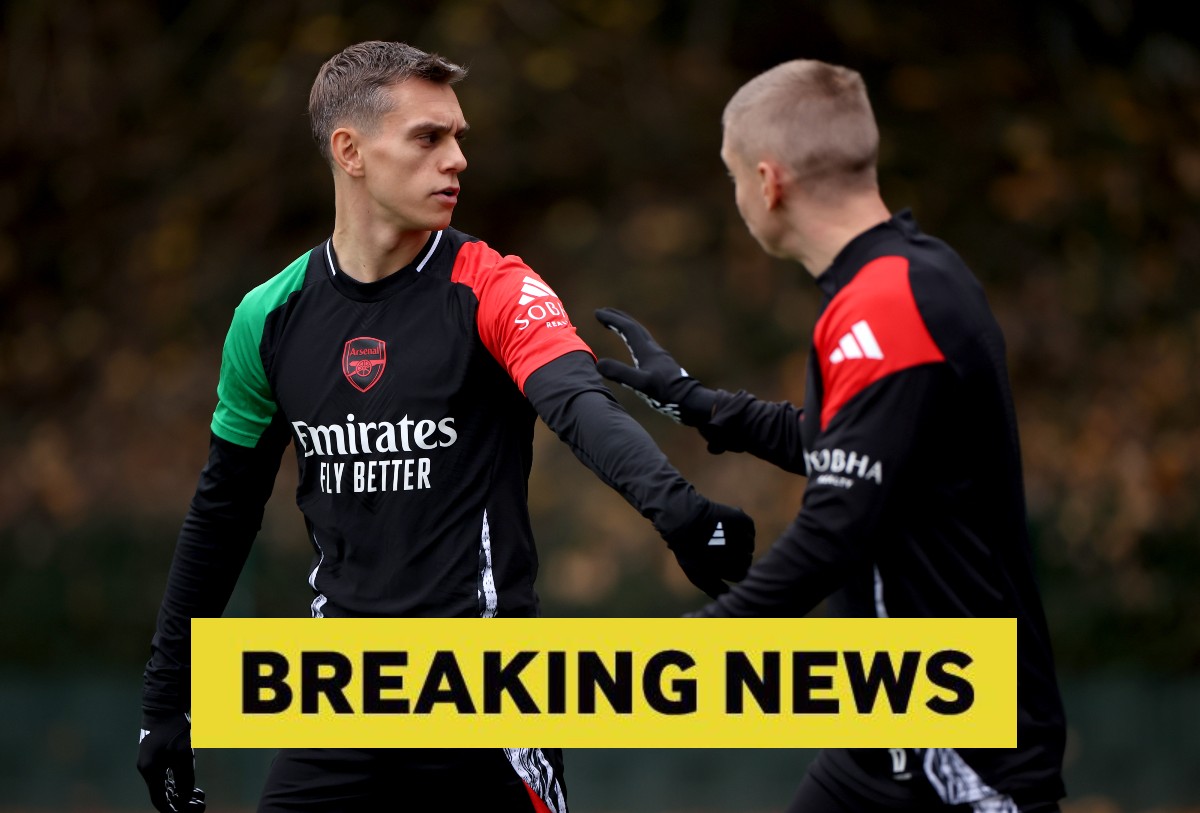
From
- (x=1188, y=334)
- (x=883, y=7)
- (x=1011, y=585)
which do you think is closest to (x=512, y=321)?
(x=1011, y=585)

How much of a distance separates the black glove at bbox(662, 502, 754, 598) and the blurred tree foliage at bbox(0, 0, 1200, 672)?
7.59 m

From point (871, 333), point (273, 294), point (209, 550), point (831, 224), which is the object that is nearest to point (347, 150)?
point (273, 294)

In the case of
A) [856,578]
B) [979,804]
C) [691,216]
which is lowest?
[979,804]

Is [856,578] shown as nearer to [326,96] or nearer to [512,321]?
[512,321]

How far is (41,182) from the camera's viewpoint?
1346cm

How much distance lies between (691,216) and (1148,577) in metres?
4.91

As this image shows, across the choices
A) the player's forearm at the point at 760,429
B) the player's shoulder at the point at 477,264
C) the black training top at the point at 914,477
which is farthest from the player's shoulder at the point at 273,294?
the black training top at the point at 914,477

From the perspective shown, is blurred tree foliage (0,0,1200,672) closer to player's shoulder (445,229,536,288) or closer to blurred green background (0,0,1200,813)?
blurred green background (0,0,1200,813)

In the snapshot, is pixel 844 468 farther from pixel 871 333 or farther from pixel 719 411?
pixel 719 411

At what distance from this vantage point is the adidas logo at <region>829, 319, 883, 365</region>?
3072 mm

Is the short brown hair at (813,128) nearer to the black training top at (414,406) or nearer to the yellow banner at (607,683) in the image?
the black training top at (414,406)

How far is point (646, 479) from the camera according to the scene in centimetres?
333

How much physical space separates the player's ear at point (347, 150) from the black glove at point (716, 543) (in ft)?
4.44

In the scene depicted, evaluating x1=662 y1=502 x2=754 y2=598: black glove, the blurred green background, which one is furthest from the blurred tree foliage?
x1=662 y1=502 x2=754 y2=598: black glove
